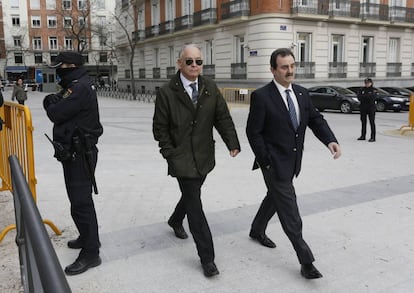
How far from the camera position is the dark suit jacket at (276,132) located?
3.82m

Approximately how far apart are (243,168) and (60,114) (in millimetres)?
5087

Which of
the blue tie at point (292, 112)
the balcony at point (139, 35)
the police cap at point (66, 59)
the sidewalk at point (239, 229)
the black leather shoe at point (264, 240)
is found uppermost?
the balcony at point (139, 35)

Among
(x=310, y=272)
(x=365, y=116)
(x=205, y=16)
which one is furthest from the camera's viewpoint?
(x=205, y=16)

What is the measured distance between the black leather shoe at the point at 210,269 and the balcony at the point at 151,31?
1488 inches

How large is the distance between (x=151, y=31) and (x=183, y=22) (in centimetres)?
681

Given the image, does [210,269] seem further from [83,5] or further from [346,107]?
[83,5]

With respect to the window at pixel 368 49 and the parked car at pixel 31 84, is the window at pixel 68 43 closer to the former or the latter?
the parked car at pixel 31 84

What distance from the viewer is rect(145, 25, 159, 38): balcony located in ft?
131

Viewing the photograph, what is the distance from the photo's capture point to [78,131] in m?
3.81

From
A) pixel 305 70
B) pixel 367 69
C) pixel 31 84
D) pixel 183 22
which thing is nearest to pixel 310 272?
pixel 305 70

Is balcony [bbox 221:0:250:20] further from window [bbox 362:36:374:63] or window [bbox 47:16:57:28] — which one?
window [bbox 47:16:57:28]

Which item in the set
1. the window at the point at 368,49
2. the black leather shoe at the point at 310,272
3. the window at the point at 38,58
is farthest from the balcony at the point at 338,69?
the window at the point at 38,58

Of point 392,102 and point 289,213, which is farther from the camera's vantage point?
point 392,102

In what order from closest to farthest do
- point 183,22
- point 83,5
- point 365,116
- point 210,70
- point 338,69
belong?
1. point 365,116
2. point 338,69
3. point 210,70
4. point 183,22
5. point 83,5
